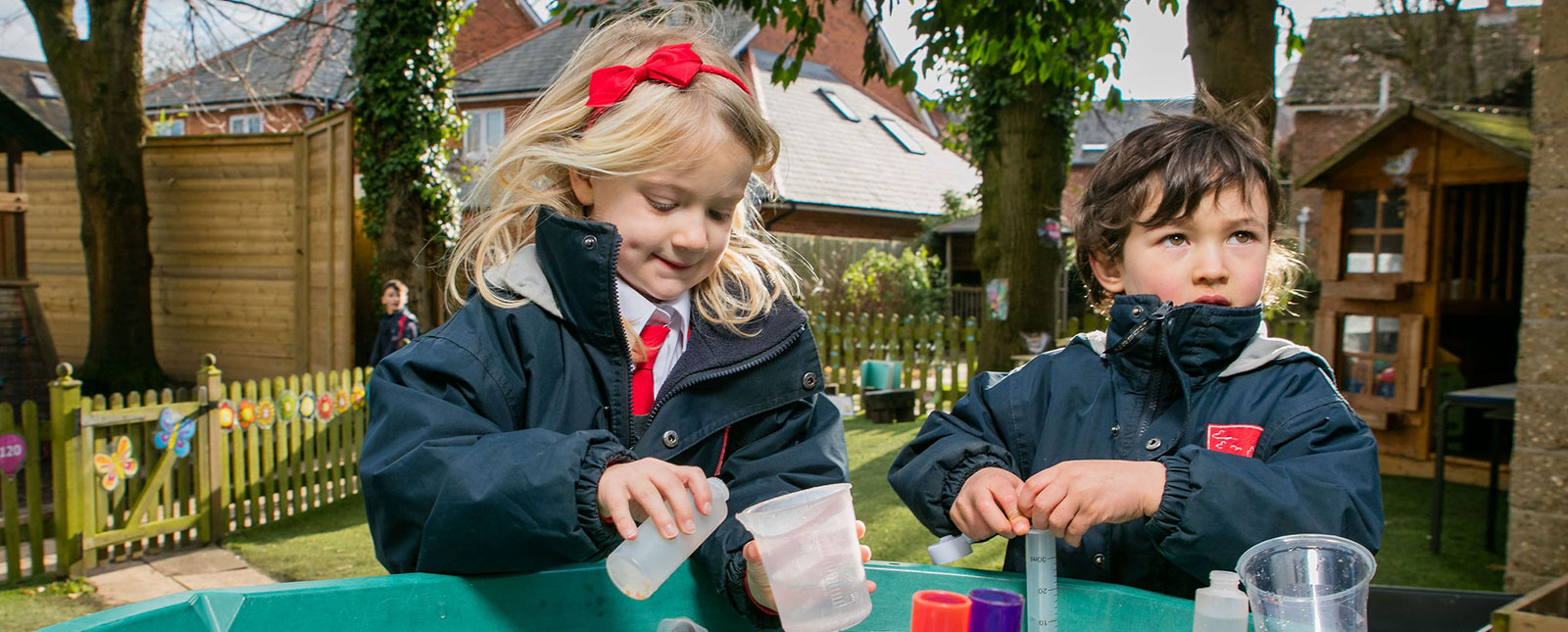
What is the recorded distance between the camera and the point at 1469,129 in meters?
6.62

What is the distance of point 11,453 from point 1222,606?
5.67m

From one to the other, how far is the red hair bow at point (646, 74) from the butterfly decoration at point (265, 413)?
5475mm

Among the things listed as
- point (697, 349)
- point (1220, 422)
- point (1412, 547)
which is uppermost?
point (697, 349)

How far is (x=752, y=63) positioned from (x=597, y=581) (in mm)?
25088

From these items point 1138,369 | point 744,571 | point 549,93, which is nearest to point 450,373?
point 744,571

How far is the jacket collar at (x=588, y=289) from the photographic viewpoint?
157 centimetres

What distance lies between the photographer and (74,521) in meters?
5.22

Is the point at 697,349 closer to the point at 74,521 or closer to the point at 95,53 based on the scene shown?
the point at 74,521

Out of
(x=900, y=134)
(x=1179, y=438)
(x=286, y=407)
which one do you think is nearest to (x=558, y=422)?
(x=1179, y=438)

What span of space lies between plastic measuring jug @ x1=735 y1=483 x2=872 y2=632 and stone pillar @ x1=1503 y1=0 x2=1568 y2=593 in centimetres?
370

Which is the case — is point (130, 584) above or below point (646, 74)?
below

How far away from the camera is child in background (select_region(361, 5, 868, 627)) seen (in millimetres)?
1336

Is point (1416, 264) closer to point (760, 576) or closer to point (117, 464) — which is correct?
point (760, 576)

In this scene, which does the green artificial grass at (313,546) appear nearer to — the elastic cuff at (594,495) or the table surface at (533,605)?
the table surface at (533,605)
